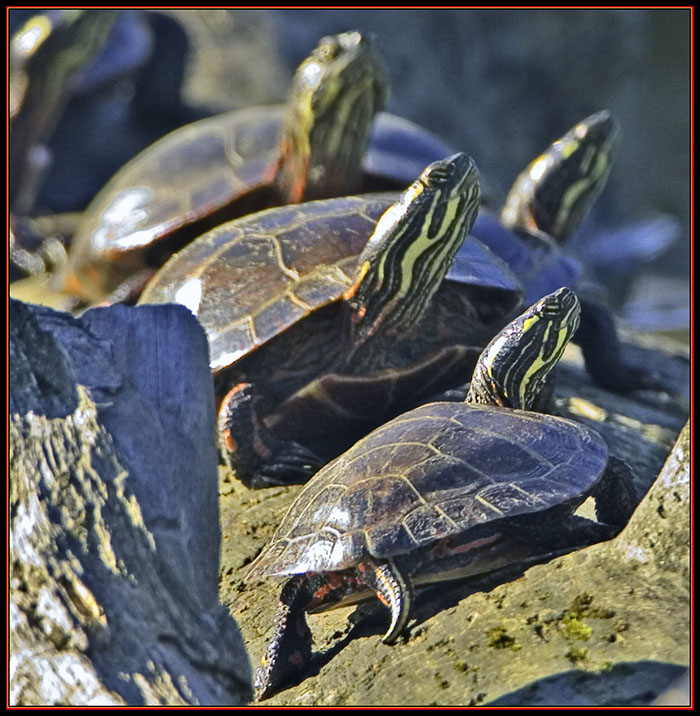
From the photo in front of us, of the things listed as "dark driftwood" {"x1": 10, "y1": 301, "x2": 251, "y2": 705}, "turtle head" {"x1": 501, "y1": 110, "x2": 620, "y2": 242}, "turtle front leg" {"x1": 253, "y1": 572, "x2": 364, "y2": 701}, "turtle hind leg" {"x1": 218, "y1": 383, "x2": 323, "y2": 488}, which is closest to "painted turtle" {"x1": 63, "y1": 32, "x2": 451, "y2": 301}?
"turtle head" {"x1": 501, "y1": 110, "x2": 620, "y2": 242}

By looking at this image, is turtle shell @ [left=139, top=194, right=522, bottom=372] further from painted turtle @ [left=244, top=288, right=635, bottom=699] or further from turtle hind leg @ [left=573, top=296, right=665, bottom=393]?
painted turtle @ [left=244, top=288, right=635, bottom=699]

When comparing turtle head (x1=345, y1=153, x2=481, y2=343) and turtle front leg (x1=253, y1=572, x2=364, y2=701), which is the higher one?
turtle head (x1=345, y1=153, x2=481, y2=343)

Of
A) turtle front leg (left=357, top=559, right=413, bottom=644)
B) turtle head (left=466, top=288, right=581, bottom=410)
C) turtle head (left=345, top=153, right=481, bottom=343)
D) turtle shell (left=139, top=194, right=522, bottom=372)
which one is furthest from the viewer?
turtle shell (left=139, top=194, right=522, bottom=372)

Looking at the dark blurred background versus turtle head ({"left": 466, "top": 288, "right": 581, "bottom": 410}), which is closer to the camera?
turtle head ({"left": 466, "top": 288, "right": 581, "bottom": 410})

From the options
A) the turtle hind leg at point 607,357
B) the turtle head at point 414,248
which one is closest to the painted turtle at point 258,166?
the turtle hind leg at point 607,357

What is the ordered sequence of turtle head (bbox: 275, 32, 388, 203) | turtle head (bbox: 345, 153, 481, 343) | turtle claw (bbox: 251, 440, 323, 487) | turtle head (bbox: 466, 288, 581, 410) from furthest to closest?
turtle head (bbox: 275, 32, 388, 203), turtle claw (bbox: 251, 440, 323, 487), turtle head (bbox: 345, 153, 481, 343), turtle head (bbox: 466, 288, 581, 410)

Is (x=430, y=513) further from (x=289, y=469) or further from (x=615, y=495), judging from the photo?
(x=289, y=469)

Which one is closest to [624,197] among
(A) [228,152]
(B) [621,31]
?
(B) [621,31]
